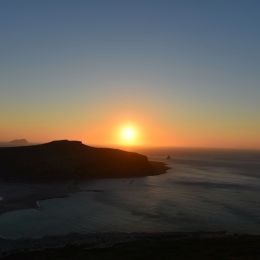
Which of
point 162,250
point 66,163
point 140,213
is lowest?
point 162,250

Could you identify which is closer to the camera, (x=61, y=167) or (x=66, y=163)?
(x=61, y=167)

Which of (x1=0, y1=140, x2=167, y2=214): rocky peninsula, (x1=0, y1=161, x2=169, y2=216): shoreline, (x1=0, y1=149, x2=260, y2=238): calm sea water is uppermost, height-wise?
(x1=0, y1=140, x2=167, y2=214): rocky peninsula

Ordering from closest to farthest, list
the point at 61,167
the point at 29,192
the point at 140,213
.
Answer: the point at 140,213, the point at 29,192, the point at 61,167

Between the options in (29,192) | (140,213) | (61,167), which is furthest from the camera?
(61,167)

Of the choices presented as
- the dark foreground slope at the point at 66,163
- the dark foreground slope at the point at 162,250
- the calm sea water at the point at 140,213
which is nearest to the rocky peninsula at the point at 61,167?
the dark foreground slope at the point at 66,163

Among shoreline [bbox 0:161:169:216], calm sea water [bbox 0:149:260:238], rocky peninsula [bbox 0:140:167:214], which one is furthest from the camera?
rocky peninsula [bbox 0:140:167:214]

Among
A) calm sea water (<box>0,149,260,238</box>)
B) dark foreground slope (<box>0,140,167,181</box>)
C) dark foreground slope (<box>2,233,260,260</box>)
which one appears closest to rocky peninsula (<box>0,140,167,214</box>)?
dark foreground slope (<box>0,140,167,181</box>)

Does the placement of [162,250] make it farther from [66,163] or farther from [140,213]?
[66,163]

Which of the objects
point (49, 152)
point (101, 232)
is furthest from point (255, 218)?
point (49, 152)

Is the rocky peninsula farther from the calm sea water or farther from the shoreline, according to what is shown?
the calm sea water

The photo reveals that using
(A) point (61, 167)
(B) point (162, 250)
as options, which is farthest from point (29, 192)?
(B) point (162, 250)
